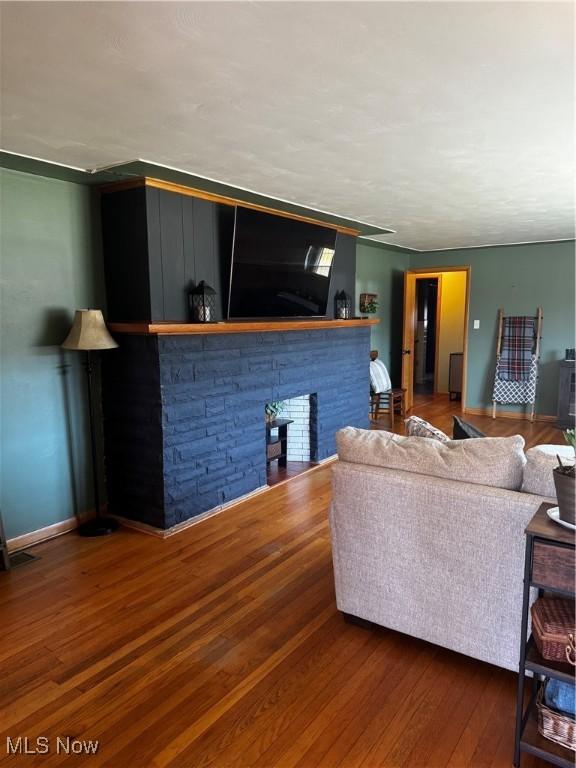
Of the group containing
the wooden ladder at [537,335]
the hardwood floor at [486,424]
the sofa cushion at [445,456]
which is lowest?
the hardwood floor at [486,424]

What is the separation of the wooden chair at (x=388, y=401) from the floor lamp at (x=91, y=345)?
3743mm

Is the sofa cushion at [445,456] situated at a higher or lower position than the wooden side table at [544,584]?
higher

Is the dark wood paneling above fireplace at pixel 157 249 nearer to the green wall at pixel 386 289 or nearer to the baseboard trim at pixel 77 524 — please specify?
the baseboard trim at pixel 77 524

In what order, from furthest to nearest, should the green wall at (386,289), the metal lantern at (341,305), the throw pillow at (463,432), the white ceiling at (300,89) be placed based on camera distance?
the green wall at (386,289) → the metal lantern at (341,305) → the throw pillow at (463,432) → the white ceiling at (300,89)

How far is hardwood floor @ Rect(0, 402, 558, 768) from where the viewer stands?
174 centimetres

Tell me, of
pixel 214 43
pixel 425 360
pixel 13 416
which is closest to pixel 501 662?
pixel 214 43

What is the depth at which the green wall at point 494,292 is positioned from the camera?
653cm

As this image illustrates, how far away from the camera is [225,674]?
2.09 m

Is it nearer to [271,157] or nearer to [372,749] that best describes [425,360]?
[271,157]

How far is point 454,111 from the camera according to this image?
7.18ft

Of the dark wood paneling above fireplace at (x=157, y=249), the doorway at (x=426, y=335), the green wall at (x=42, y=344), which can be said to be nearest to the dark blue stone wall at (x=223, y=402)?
the dark wood paneling above fireplace at (x=157, y=249)

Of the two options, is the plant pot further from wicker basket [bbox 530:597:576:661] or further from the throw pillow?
the throw pillow

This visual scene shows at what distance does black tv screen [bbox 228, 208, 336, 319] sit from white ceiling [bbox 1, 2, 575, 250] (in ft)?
1.67

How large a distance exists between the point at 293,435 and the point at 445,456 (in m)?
2.87
